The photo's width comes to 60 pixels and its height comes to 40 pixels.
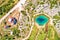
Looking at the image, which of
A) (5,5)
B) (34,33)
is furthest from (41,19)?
(5,5)

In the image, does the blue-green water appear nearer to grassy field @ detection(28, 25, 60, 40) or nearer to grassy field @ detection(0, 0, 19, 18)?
grassy field @ detection(28, 25, 60, 40)

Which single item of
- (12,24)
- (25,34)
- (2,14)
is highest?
(2,14)

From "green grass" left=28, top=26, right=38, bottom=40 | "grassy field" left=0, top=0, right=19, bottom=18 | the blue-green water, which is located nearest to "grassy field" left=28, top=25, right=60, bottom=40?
"green grass" left=28, top=26, right=38, bottom=40

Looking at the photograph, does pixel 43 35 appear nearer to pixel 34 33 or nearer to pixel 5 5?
pixel 34 33

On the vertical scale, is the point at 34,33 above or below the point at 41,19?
below

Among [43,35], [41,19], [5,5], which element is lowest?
[43,35]

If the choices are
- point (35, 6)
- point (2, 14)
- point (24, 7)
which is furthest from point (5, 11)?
point (35, 6)

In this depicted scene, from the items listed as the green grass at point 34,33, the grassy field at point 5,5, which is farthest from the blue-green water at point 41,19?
the grassy field at point 5,5

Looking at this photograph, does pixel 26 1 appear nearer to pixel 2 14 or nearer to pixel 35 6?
pixel 35 6

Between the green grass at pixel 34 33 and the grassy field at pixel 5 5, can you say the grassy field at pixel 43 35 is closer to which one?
the green grass at pixel 34 33
